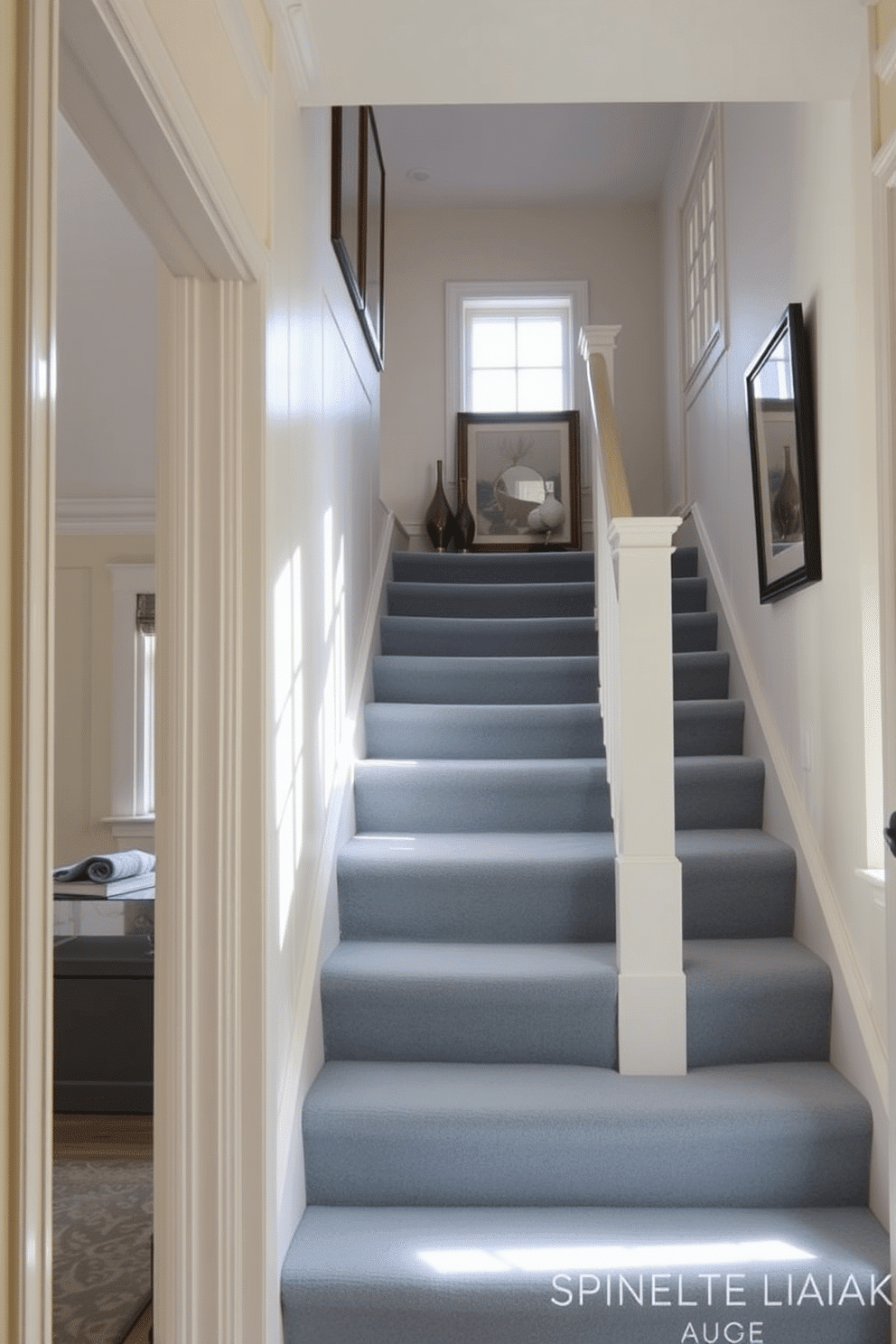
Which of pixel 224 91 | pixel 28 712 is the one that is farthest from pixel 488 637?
pixel 28 712

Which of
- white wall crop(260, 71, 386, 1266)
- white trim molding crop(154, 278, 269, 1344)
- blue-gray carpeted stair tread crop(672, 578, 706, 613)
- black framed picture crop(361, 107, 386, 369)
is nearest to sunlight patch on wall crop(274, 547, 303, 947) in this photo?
white wall crop(260, 71, 386, 1266)

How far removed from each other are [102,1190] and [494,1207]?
1.38 metres

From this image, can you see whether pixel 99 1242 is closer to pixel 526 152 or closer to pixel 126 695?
pixel 126 695

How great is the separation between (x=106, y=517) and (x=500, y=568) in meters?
2.00

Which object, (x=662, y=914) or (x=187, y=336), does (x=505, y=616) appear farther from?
(x=187, y=336)

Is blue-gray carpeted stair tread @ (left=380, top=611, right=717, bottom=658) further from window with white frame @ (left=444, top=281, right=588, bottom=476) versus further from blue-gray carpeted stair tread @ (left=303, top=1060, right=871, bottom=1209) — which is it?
blue-gray carpeted stair tread @ (left=303, top=1060, right=871, bottom=1209)

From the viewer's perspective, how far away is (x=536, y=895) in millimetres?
3119

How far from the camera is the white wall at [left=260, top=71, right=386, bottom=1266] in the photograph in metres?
2.24

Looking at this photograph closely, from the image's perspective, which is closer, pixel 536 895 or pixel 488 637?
pixel 536 895

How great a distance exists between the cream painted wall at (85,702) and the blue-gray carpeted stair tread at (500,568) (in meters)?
1.43

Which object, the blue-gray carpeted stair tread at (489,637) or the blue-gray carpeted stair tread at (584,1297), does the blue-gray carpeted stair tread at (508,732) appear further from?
the blue-gray carpeted stair tread at (584,1297)

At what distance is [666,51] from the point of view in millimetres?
2316

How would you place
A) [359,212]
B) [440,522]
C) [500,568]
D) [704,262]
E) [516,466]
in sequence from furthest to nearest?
[516,466]
[440,522]
[500,568]
[704,262]
[359,212]

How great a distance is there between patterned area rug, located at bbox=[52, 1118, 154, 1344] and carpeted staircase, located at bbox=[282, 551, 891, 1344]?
581mm
